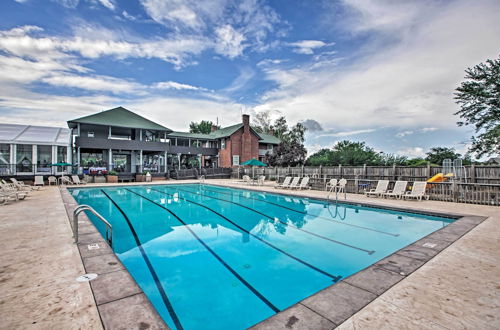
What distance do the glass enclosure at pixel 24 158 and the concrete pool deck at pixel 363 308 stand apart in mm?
18821

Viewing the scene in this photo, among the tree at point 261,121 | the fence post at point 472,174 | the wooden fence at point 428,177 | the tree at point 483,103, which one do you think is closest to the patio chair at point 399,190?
the wooden fence at point 428,177

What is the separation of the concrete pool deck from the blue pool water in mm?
968

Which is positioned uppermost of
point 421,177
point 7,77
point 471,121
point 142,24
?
point 142,24

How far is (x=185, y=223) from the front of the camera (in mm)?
8016

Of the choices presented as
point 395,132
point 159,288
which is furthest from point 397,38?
point 395,132

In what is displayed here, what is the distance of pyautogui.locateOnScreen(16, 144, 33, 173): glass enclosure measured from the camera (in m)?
18.3

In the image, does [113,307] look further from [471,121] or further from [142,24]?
[471,121]

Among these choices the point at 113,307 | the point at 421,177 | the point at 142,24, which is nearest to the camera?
the point at 113,307

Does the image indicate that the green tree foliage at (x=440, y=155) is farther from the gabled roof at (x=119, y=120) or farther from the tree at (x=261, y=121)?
the gabled roof at (x=119, y=120)

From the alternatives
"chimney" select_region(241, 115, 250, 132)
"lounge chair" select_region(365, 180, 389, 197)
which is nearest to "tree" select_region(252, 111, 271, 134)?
"chimney" select_region(241, 115, 250, 132)

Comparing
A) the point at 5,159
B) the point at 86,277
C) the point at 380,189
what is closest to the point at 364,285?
the point at 86,277

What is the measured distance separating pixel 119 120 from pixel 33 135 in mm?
6720

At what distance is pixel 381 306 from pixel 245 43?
781 inches

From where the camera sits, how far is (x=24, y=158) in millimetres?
19250
